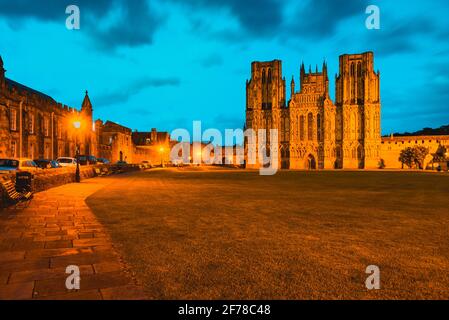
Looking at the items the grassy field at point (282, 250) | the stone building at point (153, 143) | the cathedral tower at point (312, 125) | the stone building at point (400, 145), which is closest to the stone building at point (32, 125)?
the grassy field at point (282, 250)

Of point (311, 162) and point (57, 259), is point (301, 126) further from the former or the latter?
point (57, 259)

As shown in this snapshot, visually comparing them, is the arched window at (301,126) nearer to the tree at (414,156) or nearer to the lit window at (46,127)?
the tree at (414,156)

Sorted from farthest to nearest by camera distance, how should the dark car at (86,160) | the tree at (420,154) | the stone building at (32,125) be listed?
the tree at (420,154) < the dark car at (86,160) < the stone building at (32,125)

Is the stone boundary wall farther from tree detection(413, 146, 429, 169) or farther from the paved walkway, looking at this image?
tree detection(413, 146, 429, 169)

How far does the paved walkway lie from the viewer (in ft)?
13.0

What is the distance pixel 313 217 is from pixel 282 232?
87.1 inches

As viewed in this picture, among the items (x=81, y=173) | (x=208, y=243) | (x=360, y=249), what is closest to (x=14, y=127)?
(x=81, y=173)

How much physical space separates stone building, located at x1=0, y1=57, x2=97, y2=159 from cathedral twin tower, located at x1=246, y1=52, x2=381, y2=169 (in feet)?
152

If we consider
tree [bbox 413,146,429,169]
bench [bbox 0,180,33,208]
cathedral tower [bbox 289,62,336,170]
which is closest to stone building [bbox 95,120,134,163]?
cathedral tower [bbox 289,62,336,170]

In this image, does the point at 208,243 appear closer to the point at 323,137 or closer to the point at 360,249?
the point at 360,249

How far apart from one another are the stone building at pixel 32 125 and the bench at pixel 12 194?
623 inches

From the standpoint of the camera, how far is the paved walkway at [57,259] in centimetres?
396

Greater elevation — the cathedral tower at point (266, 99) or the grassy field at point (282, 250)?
the cathedral tower at point (266, 99)
